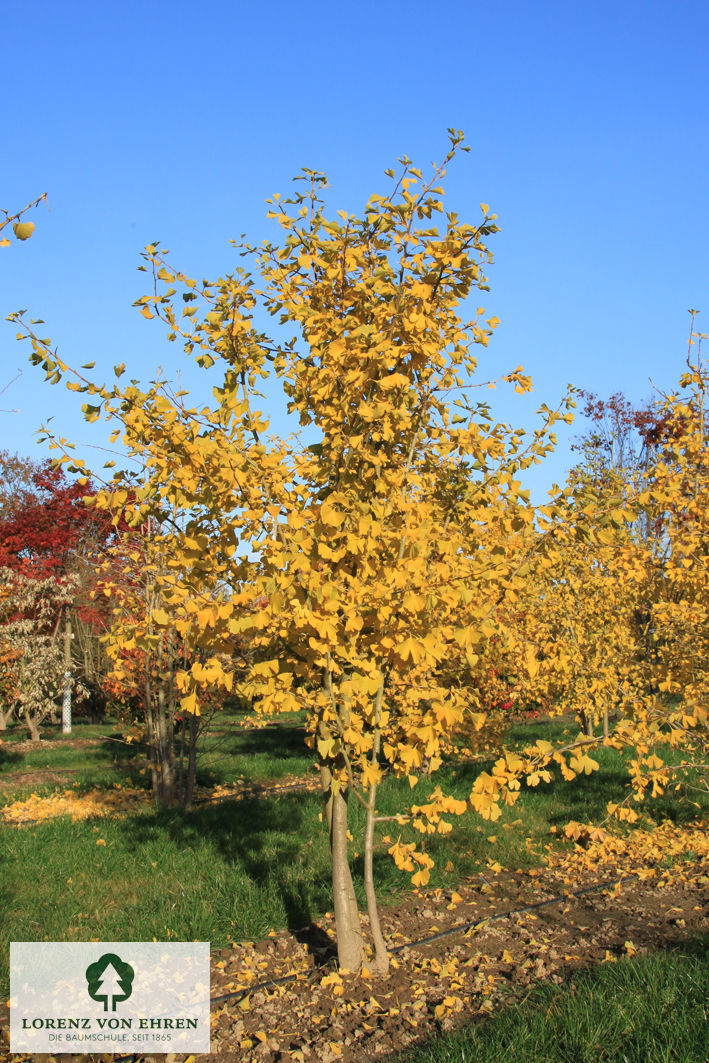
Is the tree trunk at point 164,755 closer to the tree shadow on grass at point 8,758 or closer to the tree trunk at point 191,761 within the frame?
the tree trunk at point 191,761

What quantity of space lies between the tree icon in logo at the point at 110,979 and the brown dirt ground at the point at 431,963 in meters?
0.44

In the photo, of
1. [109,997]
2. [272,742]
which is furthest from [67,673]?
[109,997]

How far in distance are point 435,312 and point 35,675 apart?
11.6m

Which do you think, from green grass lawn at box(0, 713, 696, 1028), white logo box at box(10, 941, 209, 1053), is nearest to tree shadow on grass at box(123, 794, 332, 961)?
green grass lawn at box(0, 713, 696, 1028)

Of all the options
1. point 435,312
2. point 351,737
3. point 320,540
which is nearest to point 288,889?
point 351,737

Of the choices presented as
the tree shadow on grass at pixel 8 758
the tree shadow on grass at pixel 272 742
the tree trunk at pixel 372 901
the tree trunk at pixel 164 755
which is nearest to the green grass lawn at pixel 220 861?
the tree trunk at pixel 164 755

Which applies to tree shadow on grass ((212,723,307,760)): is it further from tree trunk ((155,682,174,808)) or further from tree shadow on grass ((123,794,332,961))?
tree shadow on grass ((123,794,332,961))

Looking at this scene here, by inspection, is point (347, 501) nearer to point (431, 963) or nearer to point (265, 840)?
point (431, 963)

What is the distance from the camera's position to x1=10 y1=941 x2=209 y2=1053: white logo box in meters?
3.28

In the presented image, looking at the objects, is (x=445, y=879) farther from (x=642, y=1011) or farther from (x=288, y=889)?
(x=642, y=1011)

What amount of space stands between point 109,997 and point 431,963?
1.63 meters

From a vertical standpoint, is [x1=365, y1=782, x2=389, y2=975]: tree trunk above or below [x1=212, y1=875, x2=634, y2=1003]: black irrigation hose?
above

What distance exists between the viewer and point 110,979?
12.5 ft

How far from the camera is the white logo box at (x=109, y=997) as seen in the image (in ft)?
10.8
